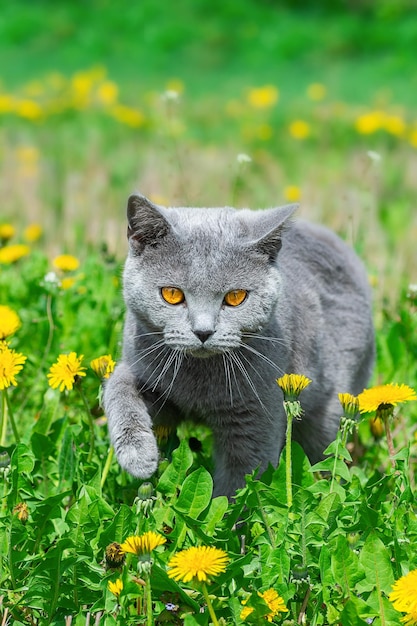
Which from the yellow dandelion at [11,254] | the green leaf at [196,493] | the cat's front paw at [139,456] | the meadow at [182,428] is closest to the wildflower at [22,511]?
the meadow at [182,428]

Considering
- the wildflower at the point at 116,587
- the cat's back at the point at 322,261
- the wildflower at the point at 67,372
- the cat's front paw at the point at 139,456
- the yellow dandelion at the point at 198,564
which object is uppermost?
the cat's back at the point at 322,261

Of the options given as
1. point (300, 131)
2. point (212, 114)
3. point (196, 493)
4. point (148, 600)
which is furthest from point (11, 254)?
point (212, 114)

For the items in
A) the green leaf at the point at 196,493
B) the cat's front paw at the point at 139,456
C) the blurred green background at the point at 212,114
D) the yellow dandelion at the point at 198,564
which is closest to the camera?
the yellow dandelion at the point at 198,564

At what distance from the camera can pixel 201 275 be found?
2053mm

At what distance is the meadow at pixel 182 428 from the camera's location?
67.7 inches

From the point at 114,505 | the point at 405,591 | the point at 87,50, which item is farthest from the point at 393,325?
the point at 87,50

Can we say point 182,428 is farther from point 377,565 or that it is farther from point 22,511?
point 377,565

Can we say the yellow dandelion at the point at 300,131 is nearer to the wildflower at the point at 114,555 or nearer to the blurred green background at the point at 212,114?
the blurred green background at the point at 212,114

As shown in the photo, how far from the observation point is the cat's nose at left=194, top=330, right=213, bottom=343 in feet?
6.45

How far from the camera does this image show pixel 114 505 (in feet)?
7.22

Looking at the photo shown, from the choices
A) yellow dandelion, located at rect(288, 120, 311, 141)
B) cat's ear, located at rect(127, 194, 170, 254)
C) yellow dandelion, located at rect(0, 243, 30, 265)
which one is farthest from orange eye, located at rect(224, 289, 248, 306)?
yellow dandelion, located at rect(288, 120, 311, 141)

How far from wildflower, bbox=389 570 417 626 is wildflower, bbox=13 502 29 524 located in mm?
867

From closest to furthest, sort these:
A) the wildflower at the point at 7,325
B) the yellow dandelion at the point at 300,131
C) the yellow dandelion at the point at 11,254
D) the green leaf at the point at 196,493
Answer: the green leaf at the point at 196,493 < the wildflower at the point at 7,325 < the yellow dandelion at the point at 11,254 < the yellow dandelion at the point at 300,131

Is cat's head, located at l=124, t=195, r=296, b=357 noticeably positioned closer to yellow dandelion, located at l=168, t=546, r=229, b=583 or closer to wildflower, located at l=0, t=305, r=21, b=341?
wildflower, located at l=0, t=305, r=21, b=341
